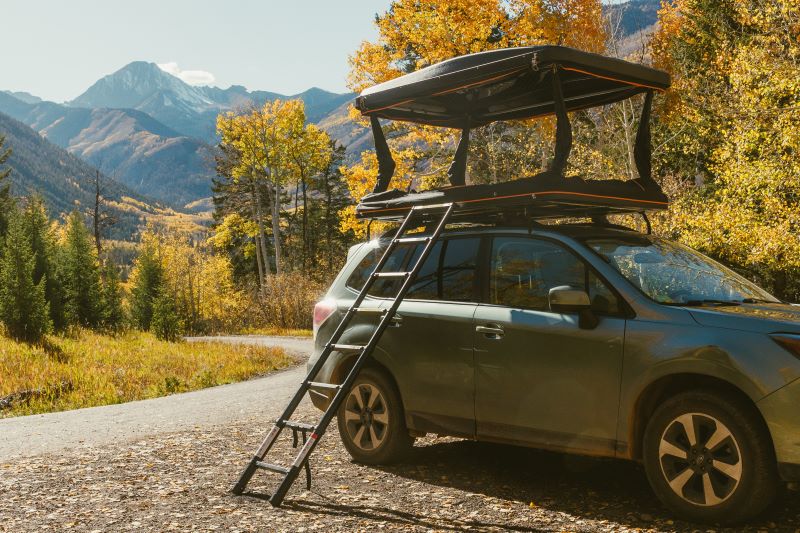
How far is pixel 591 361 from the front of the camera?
199 inches

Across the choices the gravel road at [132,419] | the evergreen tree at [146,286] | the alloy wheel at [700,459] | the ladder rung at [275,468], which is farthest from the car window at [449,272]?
the evergreen tree at [146,286]

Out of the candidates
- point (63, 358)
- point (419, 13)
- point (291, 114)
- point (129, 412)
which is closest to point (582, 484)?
point (129, 412)

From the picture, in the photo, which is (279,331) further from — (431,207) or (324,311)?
(431,207)

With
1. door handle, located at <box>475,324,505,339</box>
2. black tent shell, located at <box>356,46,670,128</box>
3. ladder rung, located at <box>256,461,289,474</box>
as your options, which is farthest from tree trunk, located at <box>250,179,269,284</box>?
door handle, located at <box>475,324,505,339</box>

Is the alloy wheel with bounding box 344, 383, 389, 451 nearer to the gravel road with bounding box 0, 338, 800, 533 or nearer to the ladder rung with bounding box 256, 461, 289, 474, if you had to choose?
the gravel road with bounding box 0, 338, 800, 533

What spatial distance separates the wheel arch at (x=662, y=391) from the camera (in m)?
4.59

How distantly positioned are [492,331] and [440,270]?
2.85 ft

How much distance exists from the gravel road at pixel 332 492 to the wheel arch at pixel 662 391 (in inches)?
20.4

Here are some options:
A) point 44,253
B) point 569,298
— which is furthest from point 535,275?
point 44,253

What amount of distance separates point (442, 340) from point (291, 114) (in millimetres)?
43939

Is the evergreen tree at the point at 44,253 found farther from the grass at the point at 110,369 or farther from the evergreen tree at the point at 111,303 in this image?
the grass at the point at 110,369

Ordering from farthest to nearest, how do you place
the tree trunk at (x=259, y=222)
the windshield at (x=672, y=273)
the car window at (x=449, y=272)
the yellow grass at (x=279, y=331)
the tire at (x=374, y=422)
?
the tree trunk at (x=259, y=222) < the yellow grass at (x=279, y=331) < the tire at (x=374, y=422) < the car window at (x=449, y=272) < the windshield at (x=672, y=273)

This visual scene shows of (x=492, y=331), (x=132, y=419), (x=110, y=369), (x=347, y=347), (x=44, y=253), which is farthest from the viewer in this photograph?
(x=44, y=253)

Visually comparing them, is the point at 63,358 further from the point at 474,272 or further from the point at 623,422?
the point at 623,422
